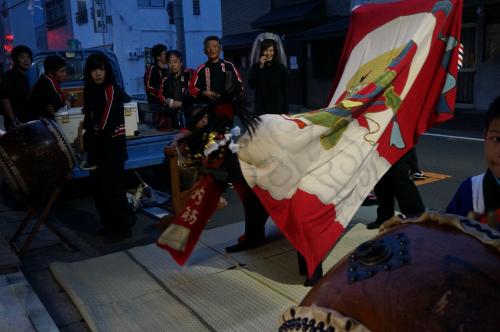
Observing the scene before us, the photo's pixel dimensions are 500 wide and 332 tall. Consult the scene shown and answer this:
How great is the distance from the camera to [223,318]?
10.0ft

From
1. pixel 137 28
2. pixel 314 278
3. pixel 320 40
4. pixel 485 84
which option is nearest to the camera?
pixel 314 278

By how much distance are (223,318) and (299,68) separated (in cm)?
1510

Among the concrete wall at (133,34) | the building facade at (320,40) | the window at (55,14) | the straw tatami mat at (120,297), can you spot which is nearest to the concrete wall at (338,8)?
the building facade at (320,40)

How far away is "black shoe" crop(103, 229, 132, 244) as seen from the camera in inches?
186

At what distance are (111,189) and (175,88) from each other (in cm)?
231

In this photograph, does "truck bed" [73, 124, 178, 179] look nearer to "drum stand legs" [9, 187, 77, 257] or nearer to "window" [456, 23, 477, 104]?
"drum stand legs" [9, 187, 77, 257]

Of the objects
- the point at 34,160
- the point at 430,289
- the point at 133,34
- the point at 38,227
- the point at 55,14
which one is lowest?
the point at 38,227

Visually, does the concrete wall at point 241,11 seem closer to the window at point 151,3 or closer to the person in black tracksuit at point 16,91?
the window at point 151,3

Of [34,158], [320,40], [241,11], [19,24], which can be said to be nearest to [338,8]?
[320,40]

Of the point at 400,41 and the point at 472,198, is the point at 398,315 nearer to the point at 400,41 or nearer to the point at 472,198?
the point at 472,198

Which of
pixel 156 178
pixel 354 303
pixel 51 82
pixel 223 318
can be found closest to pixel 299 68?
pixel 156 178

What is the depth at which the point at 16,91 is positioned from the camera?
5965 mm

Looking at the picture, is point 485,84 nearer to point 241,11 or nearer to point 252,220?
point 252,220

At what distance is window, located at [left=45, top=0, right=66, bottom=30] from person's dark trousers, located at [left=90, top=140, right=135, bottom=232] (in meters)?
30.9
